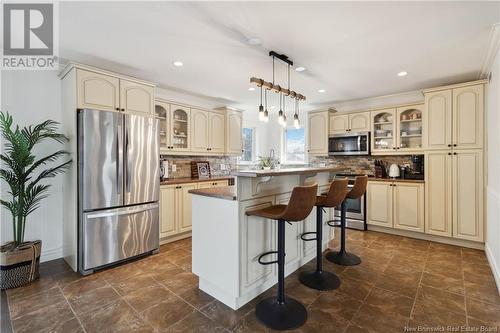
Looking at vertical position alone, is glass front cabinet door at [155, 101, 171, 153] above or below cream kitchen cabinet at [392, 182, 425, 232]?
above

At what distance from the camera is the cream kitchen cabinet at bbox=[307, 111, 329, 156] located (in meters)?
5.17

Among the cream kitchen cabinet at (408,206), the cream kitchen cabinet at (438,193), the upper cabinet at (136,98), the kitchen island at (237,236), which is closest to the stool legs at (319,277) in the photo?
the kitchen island at (237,236)

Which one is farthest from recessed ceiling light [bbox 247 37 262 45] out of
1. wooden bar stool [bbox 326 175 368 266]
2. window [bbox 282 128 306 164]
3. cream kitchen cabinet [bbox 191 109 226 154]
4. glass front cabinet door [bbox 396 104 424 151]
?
window [bbox 282 128 306 164]

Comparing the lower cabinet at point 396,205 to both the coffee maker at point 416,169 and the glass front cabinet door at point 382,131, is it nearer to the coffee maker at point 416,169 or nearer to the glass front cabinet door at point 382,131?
the coffee maker at point 416,169

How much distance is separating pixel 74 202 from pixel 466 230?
5.35 m

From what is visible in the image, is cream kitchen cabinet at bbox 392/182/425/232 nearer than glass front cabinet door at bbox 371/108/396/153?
Yes

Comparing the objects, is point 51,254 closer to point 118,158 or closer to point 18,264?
point 18,264

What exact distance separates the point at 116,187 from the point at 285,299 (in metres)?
2.32

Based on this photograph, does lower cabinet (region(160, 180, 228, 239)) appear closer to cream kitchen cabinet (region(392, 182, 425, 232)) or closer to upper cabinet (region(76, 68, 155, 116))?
upper cabinet (region(76, 68, 155, 116))

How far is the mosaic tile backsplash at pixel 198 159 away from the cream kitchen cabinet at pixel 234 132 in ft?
1.28

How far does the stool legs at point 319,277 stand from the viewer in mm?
2531

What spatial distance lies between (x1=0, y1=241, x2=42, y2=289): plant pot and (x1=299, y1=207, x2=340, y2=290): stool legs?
290cm

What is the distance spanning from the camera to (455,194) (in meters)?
3.68

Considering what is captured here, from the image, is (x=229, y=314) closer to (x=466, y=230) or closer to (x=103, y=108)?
(x=103, y=108)
